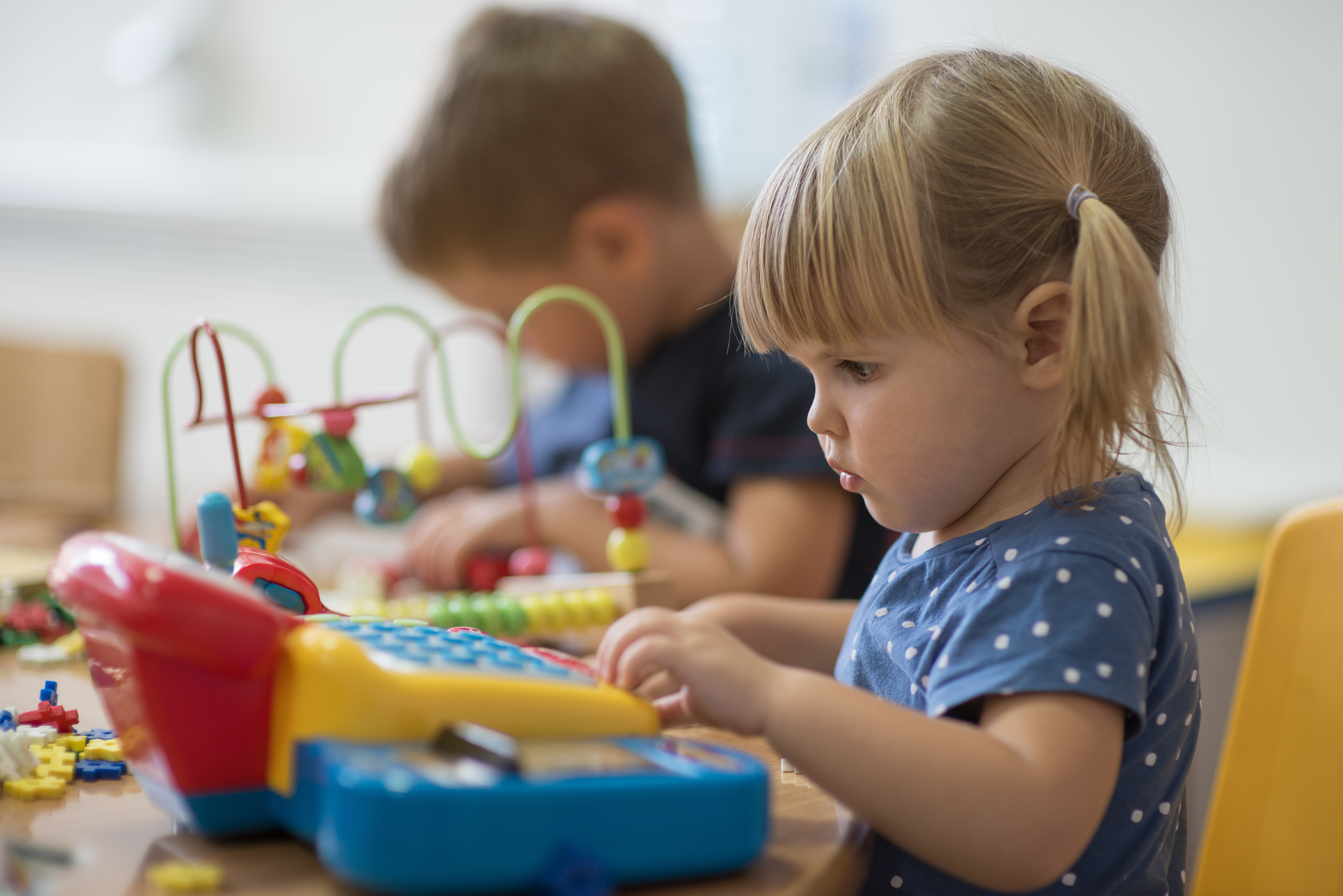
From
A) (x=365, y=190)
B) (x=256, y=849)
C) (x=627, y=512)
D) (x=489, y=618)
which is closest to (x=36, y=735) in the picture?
(x=256, y=849)

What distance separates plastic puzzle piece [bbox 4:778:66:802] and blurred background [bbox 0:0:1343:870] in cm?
79

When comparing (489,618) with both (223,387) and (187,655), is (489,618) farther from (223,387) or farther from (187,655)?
(187,655)

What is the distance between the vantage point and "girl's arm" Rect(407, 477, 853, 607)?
0.97 m

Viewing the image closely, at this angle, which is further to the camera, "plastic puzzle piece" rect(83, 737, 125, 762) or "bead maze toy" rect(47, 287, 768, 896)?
"plastic puzzle piece" rect(83, 737, 125, 762)

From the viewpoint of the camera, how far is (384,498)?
86cm

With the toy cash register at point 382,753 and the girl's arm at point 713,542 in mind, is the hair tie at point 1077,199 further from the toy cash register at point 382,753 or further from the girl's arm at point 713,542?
the girl's arm at point 713,542

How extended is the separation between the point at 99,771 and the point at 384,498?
1.22 ft

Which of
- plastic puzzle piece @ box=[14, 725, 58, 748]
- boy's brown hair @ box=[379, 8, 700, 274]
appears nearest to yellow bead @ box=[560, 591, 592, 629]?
plastic puzzle piece @ box=[14, 725, 58, 748]

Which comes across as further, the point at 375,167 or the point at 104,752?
the point at 375,167

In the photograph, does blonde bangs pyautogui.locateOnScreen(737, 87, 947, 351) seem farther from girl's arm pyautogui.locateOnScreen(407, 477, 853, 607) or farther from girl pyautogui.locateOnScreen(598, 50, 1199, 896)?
girl's arm pyautogui.locateOnScreen(407, 477, 853, 607)

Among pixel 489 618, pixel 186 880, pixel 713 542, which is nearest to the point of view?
pixel 186 880

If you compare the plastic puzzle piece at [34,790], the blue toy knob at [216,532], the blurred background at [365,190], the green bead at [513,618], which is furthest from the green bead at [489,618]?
the blurred background at [365,190]

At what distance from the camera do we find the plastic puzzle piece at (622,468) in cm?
82

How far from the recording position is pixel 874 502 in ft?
1.89
